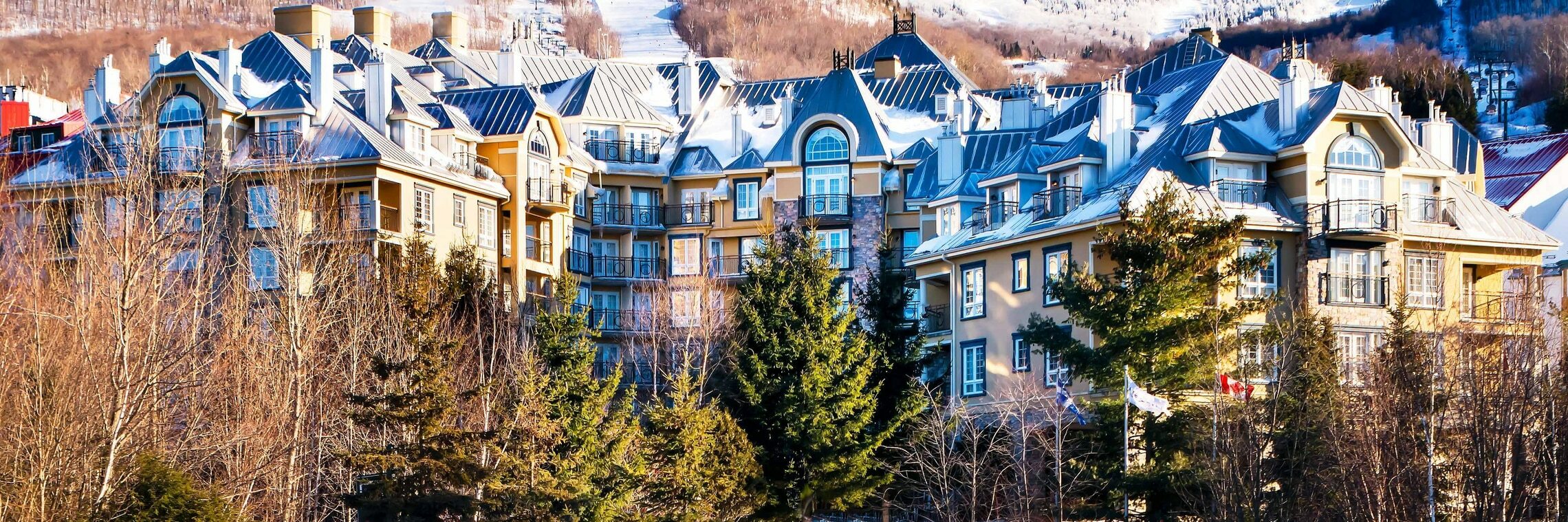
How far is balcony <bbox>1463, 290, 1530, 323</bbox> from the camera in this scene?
76.3 meters

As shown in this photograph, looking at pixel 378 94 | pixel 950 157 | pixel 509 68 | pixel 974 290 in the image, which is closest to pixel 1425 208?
pixel 974 290

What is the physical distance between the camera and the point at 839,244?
101 meters

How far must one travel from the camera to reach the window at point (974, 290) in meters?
83.2

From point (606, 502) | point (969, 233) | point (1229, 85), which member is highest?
point (1229, 85)

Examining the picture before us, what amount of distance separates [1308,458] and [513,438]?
21872 millimetres

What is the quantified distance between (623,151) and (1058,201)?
2722cm

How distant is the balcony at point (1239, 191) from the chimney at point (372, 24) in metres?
45.4

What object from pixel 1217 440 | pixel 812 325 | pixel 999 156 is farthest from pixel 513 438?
pixel 999 156

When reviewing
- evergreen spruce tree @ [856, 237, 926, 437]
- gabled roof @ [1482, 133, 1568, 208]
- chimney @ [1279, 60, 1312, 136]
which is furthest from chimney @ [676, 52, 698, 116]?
gabled roof @ [1482, 133, 1568, 208]

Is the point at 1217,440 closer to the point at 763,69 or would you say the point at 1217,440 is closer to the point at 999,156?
the point at 999,156

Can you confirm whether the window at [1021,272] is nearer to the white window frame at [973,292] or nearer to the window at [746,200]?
the white window frame at [973,292]

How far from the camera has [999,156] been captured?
312 ft

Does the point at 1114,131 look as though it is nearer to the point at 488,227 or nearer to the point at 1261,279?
the point at 1261,279

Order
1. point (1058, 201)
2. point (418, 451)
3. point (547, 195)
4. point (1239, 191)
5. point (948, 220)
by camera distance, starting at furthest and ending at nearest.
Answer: point (547, 195), point (948, 220), point (1058, 201), point (1239, 191), point (418, 451)
